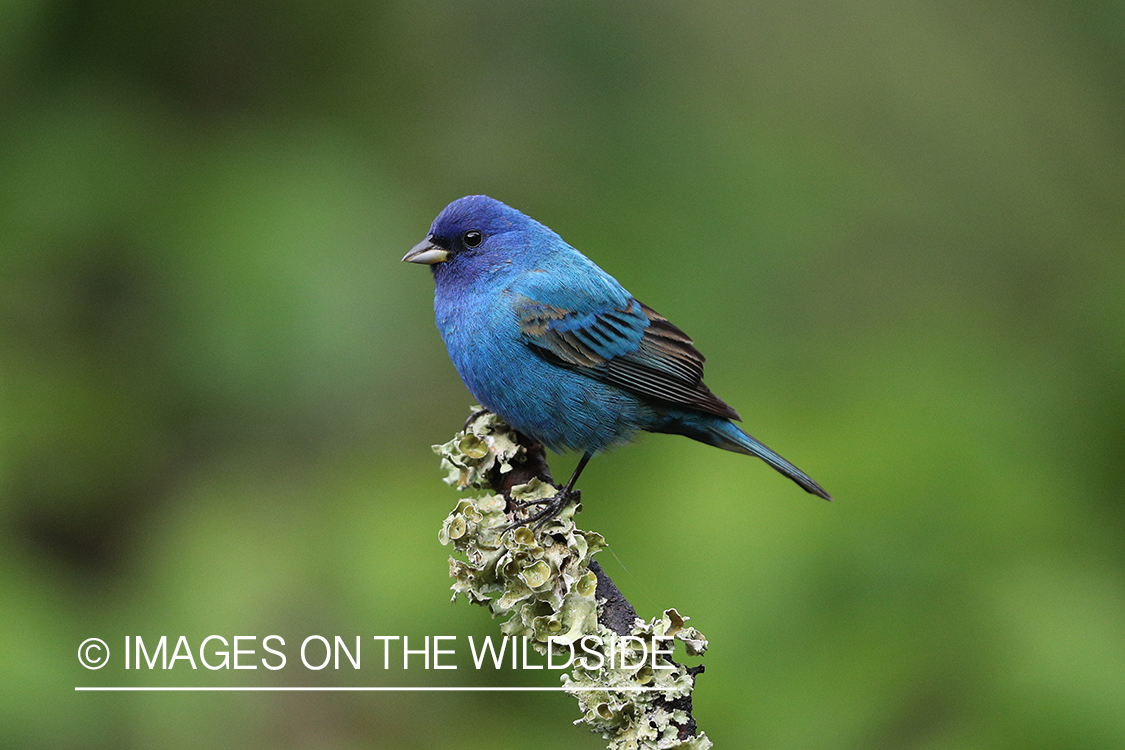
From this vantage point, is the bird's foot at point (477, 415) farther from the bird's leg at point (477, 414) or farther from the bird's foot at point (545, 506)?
the bird's foot at point (545, 506)

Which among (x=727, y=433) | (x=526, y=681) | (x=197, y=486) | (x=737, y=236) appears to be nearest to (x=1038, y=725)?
(x=727, y=433)

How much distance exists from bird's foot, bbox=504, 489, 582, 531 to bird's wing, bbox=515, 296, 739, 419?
615mm

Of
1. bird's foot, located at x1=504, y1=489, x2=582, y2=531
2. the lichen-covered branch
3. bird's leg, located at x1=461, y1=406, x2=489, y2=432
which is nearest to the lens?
the lichen-covered branch

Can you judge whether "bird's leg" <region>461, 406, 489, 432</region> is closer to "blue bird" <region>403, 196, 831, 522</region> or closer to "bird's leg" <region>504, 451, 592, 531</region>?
"blue bird" <region>403, 196, 831, 522</region>

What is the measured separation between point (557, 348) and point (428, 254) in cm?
58

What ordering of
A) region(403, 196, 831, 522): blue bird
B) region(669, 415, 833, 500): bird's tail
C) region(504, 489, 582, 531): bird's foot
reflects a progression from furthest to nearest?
region(669, 415, 833, 500): bird's tail
region(403, 196, 831, 522): blue bird
region(504, 489, 582, 531): bird's foot

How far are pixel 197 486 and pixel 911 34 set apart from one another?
15.4 feet

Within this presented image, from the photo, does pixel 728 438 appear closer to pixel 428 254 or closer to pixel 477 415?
pixel 477 415

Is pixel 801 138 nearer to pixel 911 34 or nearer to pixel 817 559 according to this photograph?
pixel 911 34

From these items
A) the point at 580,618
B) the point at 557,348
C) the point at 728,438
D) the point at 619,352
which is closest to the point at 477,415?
the point at 557,348

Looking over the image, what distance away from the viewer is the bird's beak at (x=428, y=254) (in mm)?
3518

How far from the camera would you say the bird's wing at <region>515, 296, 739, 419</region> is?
3342 mm
